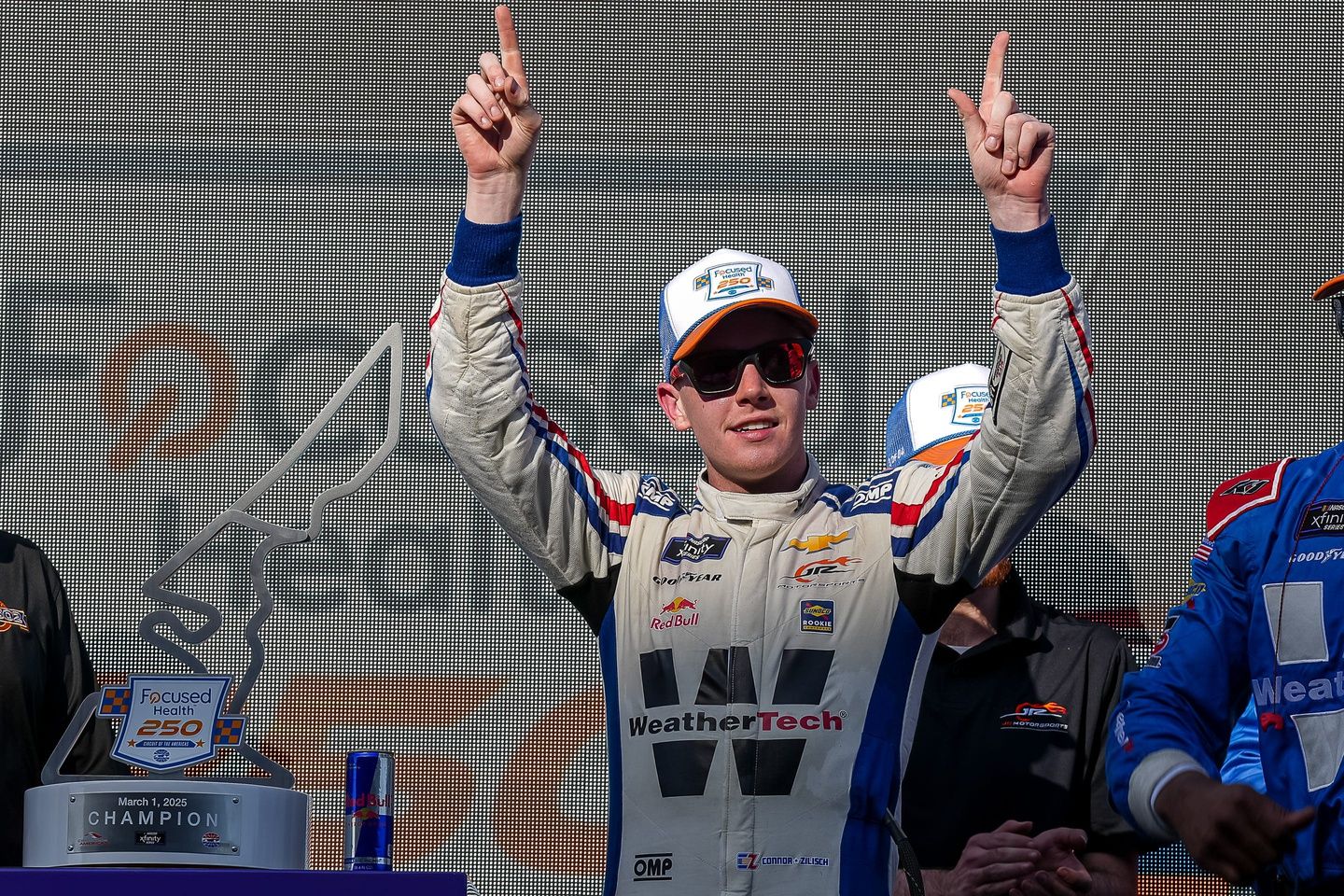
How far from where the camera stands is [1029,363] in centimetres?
178

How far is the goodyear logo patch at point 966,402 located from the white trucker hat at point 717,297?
25.4 inches

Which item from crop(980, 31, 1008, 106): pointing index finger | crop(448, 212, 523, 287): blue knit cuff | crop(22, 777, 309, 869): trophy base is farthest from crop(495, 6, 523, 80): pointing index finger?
crop(22, 777, 309, 869): trophy base

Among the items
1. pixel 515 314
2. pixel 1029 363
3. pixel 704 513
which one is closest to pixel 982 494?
pixel 1029 363

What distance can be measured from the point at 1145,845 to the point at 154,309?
6.80 ft

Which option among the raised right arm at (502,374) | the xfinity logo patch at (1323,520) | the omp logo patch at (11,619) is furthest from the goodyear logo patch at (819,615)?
the omp logo patch at (11,619)

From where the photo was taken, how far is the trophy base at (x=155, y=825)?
68.2 inches

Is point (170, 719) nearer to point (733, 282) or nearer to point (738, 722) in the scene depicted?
point (738, 722)

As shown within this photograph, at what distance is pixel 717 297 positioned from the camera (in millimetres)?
2096

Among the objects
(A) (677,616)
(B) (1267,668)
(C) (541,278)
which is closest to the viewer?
(B) (1267,668)

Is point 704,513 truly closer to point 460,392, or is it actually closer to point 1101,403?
point 460,392

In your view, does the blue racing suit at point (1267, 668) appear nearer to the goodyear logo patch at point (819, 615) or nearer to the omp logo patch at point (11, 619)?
the goodyear logo patch at point (819, 615)

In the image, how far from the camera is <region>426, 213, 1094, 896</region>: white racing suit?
1818 millimetres

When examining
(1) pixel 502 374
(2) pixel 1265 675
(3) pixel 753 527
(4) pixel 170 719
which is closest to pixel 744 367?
(3) pixel 753 527

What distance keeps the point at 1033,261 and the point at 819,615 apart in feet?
1.60
